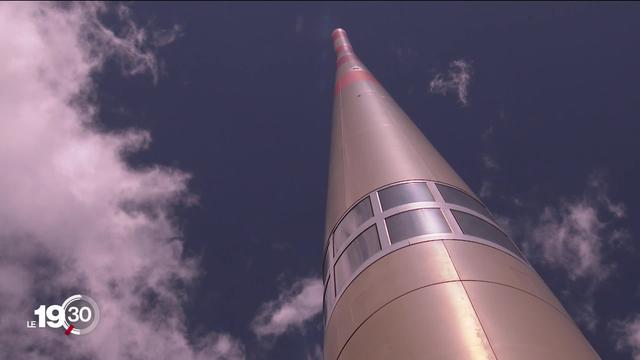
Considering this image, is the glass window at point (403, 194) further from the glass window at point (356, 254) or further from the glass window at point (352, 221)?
the glass window at point (356, 254)

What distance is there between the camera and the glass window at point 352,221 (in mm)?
9773

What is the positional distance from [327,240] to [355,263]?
2.32 m

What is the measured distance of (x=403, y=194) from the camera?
9.70m

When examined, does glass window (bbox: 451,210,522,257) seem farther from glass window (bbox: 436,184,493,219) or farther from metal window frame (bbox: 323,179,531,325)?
glass window (bbox: 436,184,493,219)

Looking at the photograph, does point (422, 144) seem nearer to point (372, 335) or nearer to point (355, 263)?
point (355, 263)

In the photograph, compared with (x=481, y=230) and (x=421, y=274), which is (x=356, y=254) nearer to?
(x=421, y=274)

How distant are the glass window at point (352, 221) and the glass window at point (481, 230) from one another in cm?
184

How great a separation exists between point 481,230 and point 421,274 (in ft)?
8.04

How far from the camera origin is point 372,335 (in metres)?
6.89

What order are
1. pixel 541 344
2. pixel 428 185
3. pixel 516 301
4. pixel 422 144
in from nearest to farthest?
pixel 541 344 → pixel 516 301 → pixel 428 185 → pixel 422 144

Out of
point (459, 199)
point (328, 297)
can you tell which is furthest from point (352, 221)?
point (459, 199)

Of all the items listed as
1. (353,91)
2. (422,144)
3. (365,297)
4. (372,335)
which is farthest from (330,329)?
(353,91)

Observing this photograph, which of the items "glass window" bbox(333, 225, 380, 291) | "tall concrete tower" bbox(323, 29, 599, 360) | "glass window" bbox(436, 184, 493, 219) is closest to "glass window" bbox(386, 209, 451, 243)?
"tall concrete tower" bbox(323, 29, 599, 360)

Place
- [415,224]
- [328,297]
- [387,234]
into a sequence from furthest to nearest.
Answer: [328,297], [387,234], [415,224]
